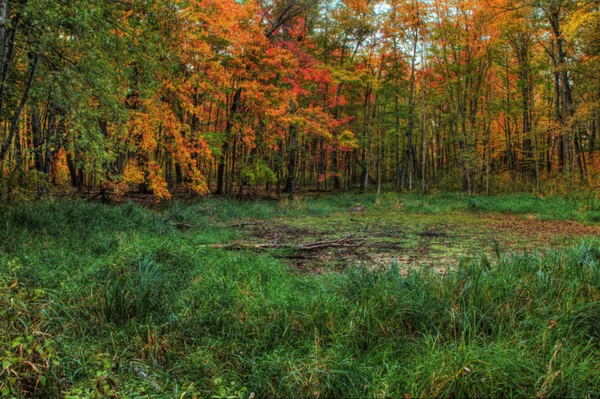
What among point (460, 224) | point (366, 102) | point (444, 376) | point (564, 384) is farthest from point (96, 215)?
point (366, 102)

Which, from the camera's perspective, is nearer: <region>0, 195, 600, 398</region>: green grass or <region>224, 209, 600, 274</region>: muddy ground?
<region>0, 195, 600, 398</region>: green grass

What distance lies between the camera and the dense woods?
18.7ft

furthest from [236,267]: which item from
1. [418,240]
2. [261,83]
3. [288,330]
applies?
[261,83]

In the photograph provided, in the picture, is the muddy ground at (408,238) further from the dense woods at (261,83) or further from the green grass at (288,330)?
the dense woods at (261,83)

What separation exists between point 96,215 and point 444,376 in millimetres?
7801

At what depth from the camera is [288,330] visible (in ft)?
9.09

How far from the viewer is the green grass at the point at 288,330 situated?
6.61ft

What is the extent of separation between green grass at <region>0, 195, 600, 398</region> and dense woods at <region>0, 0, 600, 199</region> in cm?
336

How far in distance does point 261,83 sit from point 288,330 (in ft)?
45.3

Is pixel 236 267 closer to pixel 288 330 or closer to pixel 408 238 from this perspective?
pixel 288 330

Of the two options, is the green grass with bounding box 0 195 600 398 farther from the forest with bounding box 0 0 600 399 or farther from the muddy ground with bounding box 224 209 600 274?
the muddy ground with bounding box 224 209 600 274

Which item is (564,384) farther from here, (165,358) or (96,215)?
(96,215)

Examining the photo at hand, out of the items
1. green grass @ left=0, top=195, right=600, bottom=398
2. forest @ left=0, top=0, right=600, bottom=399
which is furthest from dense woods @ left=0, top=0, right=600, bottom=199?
green grass @ left=0, top=195, right=600, bottom=398

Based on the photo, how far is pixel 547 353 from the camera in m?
2.25
